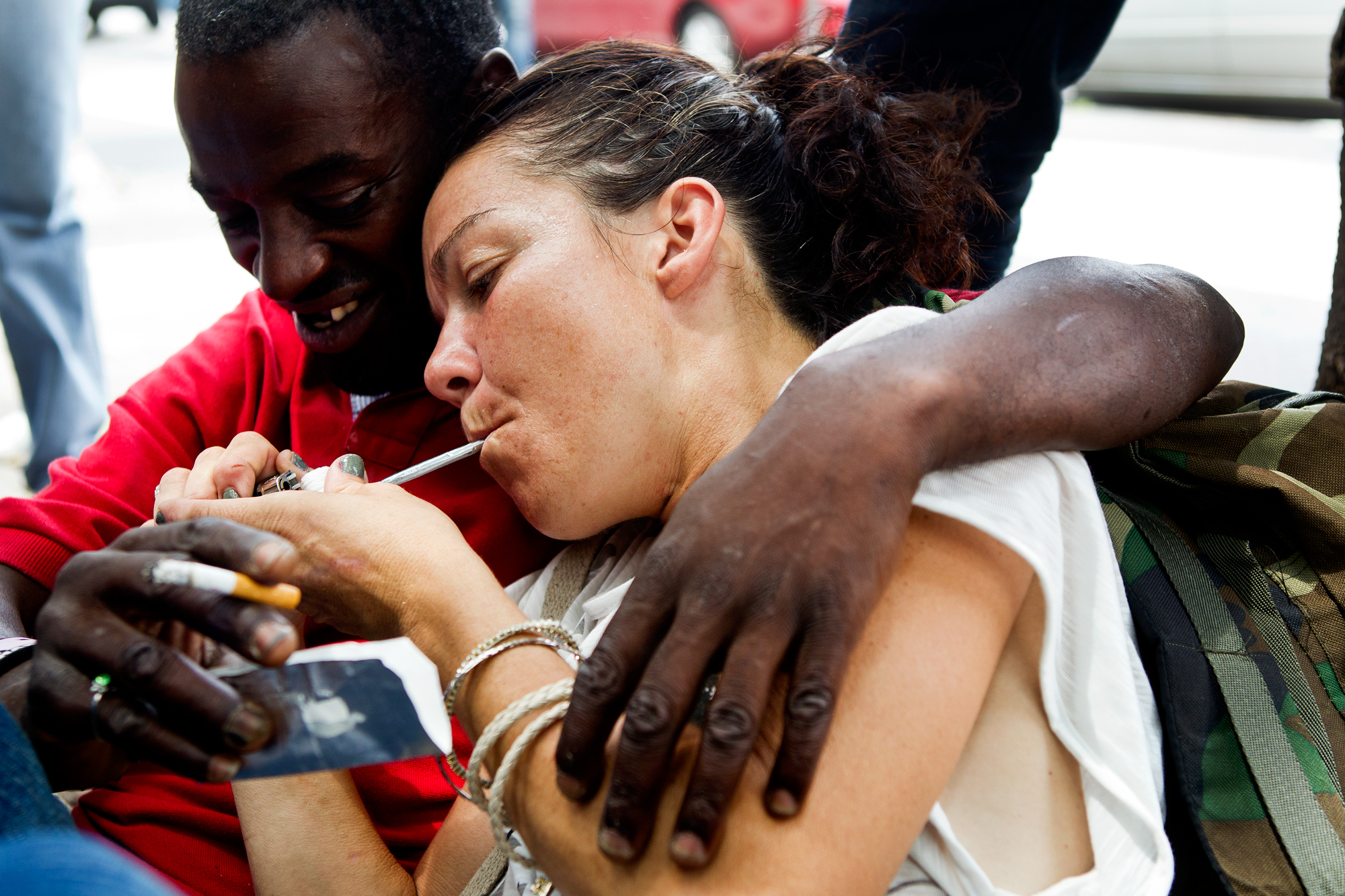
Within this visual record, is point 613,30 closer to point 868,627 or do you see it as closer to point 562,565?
point 562,565

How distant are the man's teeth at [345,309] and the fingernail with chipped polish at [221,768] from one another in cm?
89

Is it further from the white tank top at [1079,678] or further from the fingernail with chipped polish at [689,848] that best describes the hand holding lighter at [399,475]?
the fingernail with chipped polish at [689,848]

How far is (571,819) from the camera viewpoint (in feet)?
3.07

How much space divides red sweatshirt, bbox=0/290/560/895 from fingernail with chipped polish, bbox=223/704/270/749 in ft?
2.03

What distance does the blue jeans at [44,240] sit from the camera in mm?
2836

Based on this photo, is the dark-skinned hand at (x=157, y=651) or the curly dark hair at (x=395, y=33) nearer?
the dark-skinned hand at (x=157, y=651)

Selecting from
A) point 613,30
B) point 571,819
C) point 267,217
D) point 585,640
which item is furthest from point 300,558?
point 613,30

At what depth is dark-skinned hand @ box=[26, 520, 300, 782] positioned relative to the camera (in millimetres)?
869

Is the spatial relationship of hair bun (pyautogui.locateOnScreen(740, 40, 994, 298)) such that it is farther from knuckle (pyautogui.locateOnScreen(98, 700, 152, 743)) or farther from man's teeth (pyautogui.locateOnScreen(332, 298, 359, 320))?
knuckle (pyautogui.locateOnScreen(98, 700, 152, 743))

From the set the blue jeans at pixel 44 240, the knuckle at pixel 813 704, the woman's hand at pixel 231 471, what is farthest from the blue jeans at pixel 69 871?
the blue jeans at pixel 44 240

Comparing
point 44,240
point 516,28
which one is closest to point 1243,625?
point 44,240

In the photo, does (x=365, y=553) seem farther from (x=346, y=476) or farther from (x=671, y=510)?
(x=671, y=510)

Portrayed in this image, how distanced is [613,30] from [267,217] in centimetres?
713

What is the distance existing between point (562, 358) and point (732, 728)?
2.05 ft
